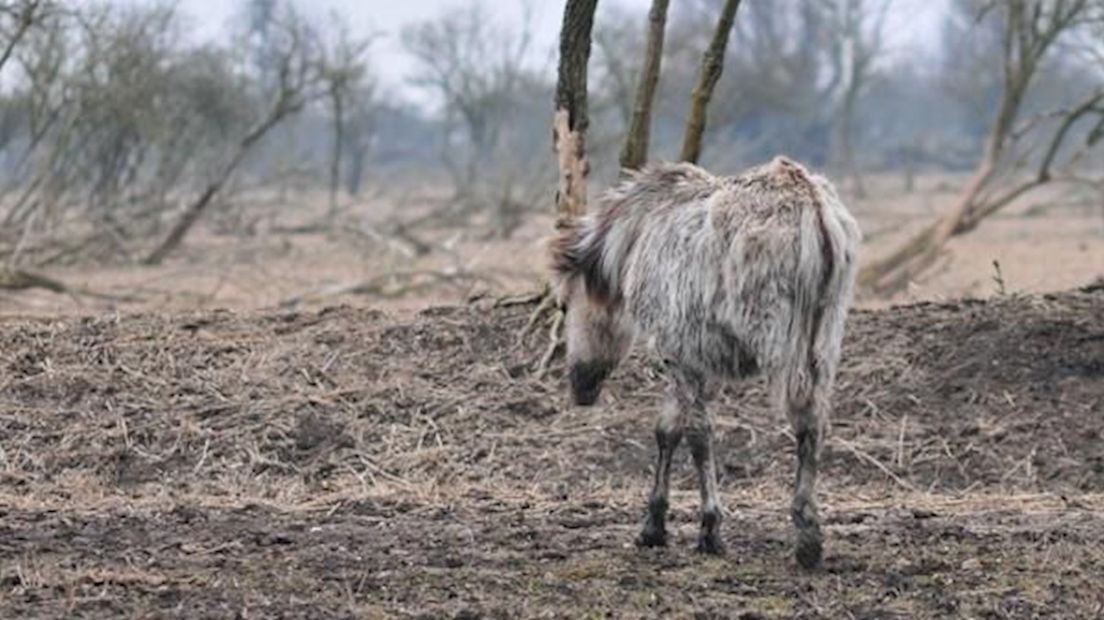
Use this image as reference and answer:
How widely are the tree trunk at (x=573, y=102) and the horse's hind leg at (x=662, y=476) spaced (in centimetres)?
414

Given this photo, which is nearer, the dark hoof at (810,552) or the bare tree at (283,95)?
the dark hoof at (810,552)

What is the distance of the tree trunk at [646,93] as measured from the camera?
42.1 ft

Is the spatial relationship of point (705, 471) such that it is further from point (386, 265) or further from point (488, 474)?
point (386, 265)

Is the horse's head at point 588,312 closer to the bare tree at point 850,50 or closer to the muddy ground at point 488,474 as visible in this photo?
the muddy ground at point 488,474

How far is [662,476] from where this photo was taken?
8422 millimetres

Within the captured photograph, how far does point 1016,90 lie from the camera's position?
22.5 m

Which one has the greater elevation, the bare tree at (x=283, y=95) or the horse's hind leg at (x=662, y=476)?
the bare tree at (x=283, y=95)

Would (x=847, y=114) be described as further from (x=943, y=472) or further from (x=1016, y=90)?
(x=943, y=472)

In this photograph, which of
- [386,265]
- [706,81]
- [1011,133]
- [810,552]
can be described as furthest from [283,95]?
[810,552]

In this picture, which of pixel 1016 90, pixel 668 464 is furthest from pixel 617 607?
pixel 1016 90

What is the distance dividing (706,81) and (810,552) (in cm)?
584

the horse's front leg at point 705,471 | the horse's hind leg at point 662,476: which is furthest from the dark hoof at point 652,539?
the horse's front leg at point 705,471

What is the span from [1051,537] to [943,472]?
2144 mm

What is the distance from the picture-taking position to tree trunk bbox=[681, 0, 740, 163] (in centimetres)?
1289
